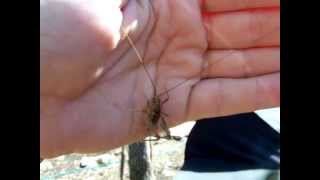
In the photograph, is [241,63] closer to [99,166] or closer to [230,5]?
[230,5]

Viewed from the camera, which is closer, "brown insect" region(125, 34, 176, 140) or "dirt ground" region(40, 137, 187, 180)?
"brown insect" region(125, 34, 176, 140)

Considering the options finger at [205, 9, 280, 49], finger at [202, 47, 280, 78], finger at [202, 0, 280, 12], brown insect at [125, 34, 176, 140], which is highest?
finger at [202, 0, 280, 12]

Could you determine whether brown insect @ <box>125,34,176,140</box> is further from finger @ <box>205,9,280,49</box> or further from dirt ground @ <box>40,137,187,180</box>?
dirt ground @ <box>40,137,187,180</box>

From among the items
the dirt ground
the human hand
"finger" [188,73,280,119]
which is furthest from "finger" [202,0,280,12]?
the dirt ground

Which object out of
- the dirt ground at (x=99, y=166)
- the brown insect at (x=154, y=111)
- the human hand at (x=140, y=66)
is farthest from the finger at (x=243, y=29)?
the dirt ground at (x=99, y=166)

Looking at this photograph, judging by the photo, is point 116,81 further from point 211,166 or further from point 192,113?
point 211,166

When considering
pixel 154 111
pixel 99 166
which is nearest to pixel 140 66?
pixel 154 111
